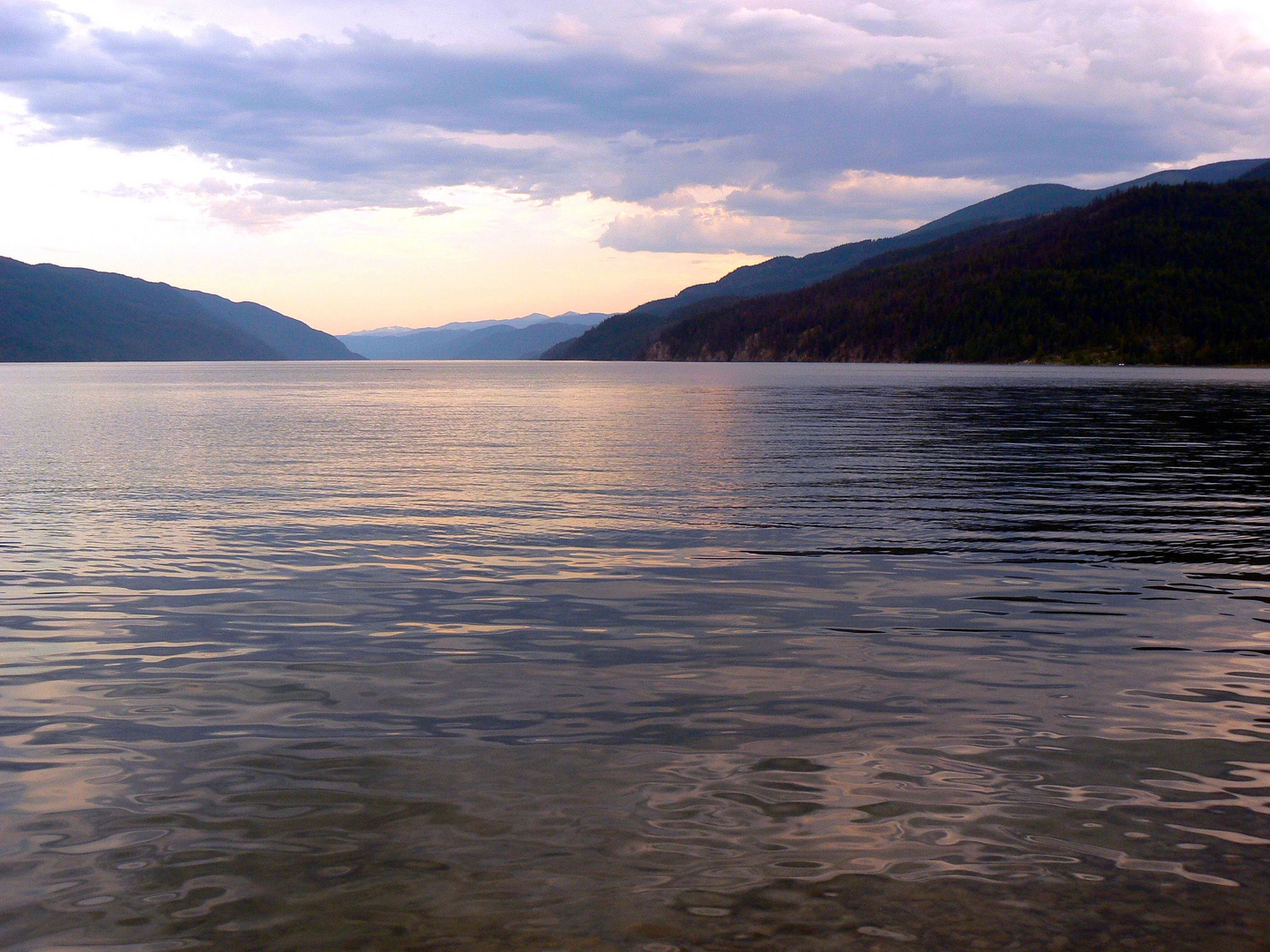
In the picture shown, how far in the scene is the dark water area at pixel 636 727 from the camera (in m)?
7.01

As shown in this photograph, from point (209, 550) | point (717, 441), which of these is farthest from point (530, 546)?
point (717, 441)

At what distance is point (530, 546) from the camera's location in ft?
72.6

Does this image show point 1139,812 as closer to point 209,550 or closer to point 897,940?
point 897,940

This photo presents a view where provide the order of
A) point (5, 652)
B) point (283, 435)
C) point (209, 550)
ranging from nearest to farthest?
point (5, 652) < point (209, 550) < point (283, 435)

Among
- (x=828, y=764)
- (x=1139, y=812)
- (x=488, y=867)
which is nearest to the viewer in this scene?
(x=488, y=867)

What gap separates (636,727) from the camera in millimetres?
10609

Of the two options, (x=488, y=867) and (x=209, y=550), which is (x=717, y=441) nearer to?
(x=209, y=550)

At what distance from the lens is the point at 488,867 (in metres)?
7.56

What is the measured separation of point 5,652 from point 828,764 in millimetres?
11921

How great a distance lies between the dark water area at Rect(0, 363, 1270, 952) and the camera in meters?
7.01

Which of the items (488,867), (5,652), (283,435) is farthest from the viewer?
(283,435)

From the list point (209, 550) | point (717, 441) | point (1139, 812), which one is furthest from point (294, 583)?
point (717, 441)

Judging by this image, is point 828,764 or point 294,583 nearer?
point 828,764

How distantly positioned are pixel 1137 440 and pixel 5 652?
4950 cm
